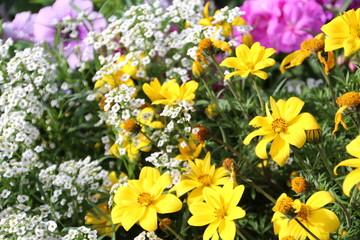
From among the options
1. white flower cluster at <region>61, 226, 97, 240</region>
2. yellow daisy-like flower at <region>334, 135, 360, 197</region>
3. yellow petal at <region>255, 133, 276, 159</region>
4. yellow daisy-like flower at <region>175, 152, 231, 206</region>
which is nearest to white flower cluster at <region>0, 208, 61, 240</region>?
white flower cluster at <region>61, 226, 97, 240</region>

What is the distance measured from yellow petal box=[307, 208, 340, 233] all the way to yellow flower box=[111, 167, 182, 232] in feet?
0.78

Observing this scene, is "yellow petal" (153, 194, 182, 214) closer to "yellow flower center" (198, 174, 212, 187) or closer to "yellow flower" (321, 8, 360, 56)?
"yellow flower center" (198, 174, 212, 187)

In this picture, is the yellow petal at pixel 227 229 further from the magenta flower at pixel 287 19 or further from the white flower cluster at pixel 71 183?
the magenta flower at pixel 287 19

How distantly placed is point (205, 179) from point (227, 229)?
155mm

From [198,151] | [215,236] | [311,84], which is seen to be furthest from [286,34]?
[215,236]

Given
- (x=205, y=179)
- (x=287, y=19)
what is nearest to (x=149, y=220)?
(x=205, y=179)

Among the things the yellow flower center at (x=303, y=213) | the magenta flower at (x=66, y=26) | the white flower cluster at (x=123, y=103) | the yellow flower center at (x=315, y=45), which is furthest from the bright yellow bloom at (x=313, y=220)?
the magenta flower at (x=66, y=26)

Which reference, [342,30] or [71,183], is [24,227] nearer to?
[71,183]

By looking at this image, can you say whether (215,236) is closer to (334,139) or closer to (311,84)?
(334,139)

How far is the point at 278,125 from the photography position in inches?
35.7

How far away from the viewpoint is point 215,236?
0.90m

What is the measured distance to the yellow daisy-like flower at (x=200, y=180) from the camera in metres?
1.01

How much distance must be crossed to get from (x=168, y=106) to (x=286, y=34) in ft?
2.14

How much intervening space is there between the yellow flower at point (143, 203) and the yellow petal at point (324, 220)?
24cm
